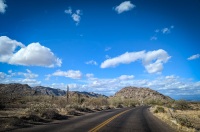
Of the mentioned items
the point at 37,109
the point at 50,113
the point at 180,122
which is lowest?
the point at 180,122

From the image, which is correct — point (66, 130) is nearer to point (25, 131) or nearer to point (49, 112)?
point (25, 131)

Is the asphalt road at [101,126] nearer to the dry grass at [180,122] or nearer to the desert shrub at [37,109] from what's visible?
the dry grass at [180,122]

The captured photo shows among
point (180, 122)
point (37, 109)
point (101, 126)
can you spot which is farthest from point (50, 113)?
point (180, 122)

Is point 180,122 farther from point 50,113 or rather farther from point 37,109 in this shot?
point 37,109

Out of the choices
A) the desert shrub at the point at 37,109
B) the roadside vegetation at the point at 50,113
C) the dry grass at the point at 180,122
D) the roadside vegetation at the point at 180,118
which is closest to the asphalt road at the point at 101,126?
the dry grass at the point at 180,122

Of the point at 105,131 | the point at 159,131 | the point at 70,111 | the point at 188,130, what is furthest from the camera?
the point at 70,111

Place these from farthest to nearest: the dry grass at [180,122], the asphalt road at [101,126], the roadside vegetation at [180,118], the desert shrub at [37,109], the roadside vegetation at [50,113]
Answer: the desert shrub at [37,109] < the roadside vegetation at [180,118] < the dry grass at [180,122] < the roadside vegetation at [50,113] < the asphalt road at [101,126]

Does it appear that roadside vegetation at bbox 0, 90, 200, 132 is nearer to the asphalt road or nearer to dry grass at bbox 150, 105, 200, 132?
dry grass at bbox 150, 105, 200, 132

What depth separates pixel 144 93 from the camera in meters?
200

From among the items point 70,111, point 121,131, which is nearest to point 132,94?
point 70,111

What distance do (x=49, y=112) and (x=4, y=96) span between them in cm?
575

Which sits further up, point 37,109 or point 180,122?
point 37,109

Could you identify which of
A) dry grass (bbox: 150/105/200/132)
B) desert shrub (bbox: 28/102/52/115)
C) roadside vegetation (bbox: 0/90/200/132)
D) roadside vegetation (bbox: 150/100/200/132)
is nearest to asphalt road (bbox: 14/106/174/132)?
dry grass (bbox: 150/105/200/132)

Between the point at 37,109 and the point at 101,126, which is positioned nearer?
the point at 101,126
